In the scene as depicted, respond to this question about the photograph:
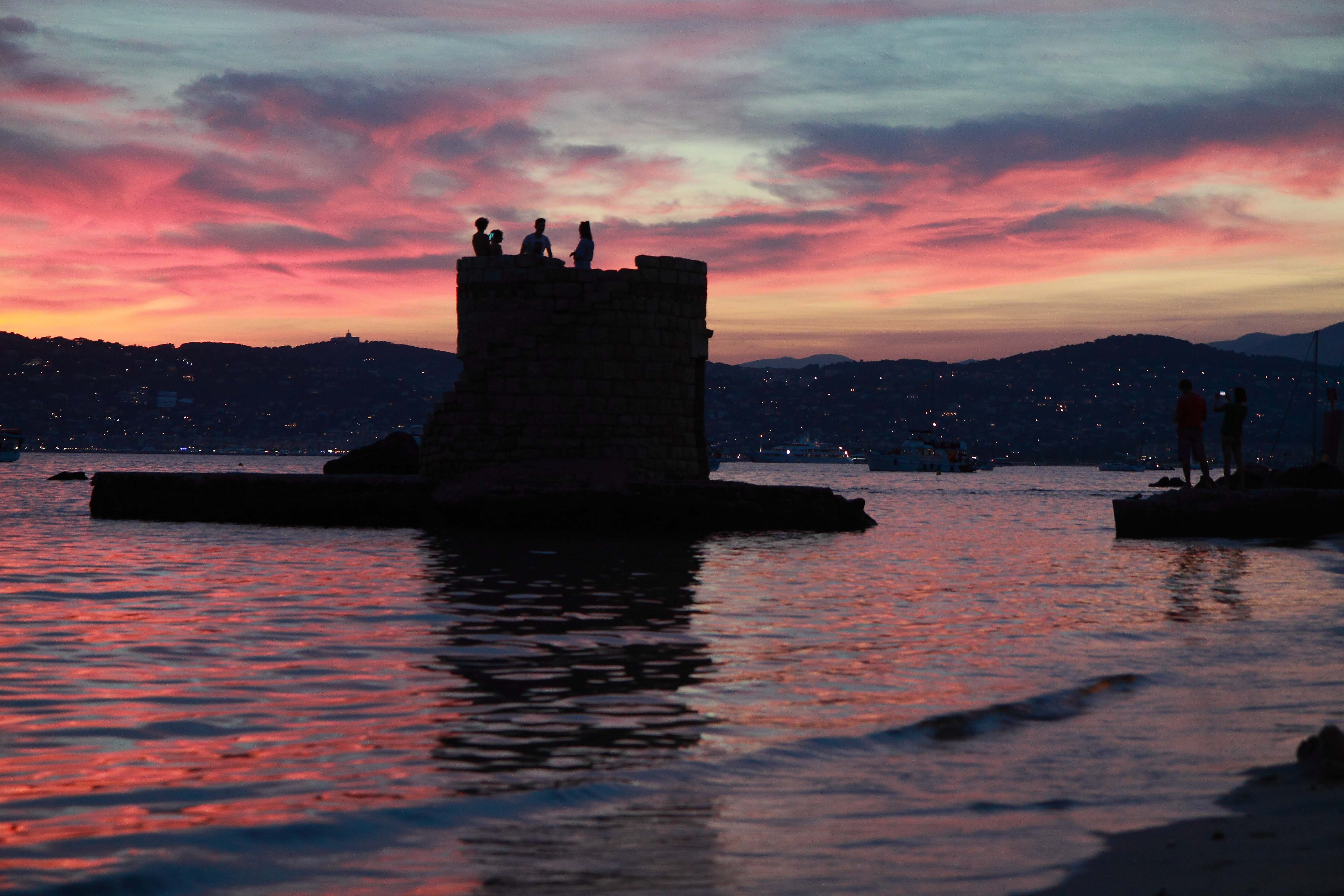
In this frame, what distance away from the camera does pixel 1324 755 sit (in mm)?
4512

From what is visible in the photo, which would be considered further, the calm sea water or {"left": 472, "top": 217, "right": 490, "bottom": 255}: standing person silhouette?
{"left": 472, "top": 217, "right": 490, "bottom": 255}: standing person silhouette

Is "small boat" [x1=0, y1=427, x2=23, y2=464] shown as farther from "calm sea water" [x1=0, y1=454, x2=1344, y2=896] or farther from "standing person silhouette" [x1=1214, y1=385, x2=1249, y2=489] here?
"standing person silhouette" [x1=1214, y1=385, x2=1249, y2=489]

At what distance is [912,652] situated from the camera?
819 cm

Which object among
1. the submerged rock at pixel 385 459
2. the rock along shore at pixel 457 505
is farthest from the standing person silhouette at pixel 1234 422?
the submerged rock at pixel 385 459

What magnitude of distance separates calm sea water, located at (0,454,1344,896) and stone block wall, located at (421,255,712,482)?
7206 millimetres

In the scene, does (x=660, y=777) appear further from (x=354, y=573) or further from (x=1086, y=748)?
(x=354, y=573)

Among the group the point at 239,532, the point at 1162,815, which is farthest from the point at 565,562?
the point at 1162,815

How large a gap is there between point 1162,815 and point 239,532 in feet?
58.7

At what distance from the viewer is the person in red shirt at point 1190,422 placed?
668 inches

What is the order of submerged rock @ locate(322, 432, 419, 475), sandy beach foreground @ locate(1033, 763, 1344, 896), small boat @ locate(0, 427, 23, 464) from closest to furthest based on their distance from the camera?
sandy beach foreground @ locate(1033, 763, 1344, 896) → submerged rock @ locate(322, 432, 419, 475) → small boat @ locate(0, 427, 23, 464)

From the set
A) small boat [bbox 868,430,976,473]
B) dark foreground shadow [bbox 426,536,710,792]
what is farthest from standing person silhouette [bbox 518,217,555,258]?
small boat [bbox 868,430,976,473]

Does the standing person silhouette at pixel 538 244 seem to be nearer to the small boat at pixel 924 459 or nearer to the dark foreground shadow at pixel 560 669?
the dark foreground shadow at pixel 560 669

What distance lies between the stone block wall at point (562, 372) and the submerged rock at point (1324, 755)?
15.5 metres

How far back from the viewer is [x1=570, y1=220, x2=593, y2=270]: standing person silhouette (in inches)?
818
